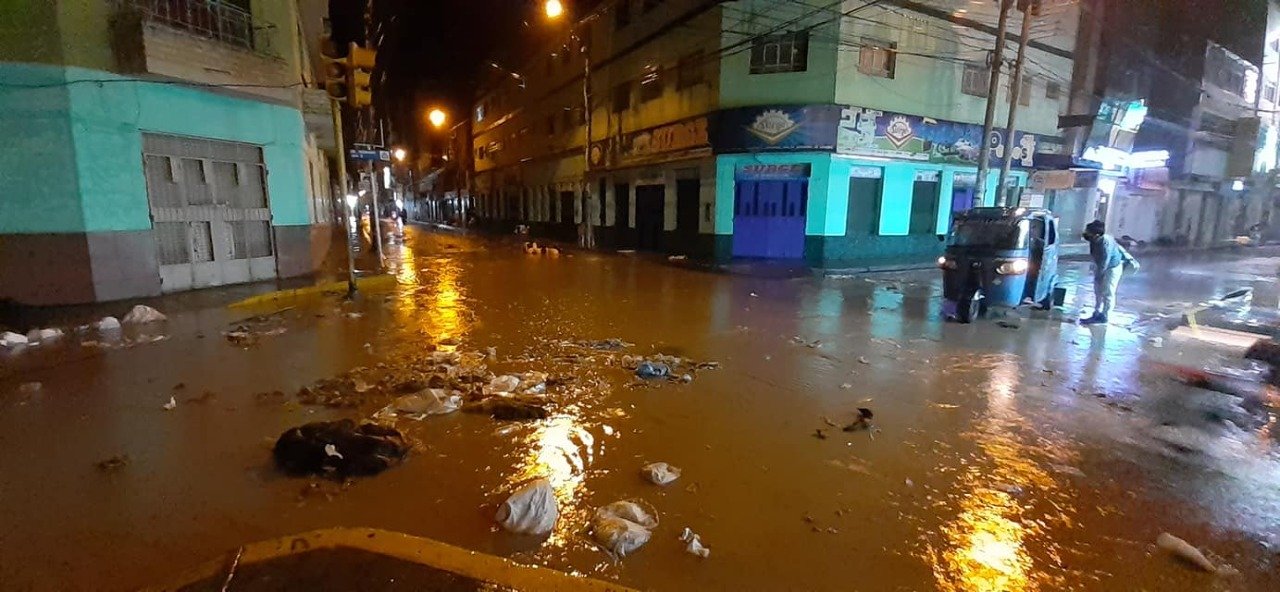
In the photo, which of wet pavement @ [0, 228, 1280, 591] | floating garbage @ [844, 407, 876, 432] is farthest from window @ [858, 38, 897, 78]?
floating garbage @ [844, 407, 876, 432]

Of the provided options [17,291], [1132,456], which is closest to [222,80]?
[17,291]

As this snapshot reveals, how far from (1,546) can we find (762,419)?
508cm

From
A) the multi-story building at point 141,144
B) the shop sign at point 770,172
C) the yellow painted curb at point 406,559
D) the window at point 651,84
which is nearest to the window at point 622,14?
the window at point 651,84

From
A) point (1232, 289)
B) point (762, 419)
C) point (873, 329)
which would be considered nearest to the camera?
point (762, 419)

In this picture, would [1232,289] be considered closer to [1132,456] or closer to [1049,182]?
[1049,182]

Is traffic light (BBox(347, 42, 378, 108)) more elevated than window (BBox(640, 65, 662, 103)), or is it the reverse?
window (BBox(640, 65, 662, 103))

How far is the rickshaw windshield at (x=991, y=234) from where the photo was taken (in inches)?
383

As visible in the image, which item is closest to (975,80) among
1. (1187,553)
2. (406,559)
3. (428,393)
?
(1187,553)

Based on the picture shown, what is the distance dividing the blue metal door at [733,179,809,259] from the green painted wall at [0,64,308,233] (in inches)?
568

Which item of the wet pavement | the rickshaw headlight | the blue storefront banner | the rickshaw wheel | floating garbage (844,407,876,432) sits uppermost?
the blue storefront banner

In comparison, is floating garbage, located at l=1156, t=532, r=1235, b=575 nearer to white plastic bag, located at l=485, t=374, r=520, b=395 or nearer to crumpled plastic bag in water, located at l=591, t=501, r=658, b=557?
crumpled plastic bag in water, located at l=591, t=501, r=658, b=557

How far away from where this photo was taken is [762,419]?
519cm

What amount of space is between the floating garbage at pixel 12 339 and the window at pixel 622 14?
70.6 feet

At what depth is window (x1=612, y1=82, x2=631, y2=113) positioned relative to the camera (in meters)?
24.2
